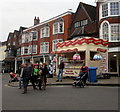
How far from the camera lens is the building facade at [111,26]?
2180cm

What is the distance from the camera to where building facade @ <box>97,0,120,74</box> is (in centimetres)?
2180

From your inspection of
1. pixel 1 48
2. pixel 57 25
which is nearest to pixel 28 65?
pixel 57 25

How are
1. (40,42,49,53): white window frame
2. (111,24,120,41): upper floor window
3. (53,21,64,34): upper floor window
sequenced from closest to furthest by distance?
(111,24,120,41): upper floor window < (53,21,64,34): upper floor window < (40,42,49,53): white window frame

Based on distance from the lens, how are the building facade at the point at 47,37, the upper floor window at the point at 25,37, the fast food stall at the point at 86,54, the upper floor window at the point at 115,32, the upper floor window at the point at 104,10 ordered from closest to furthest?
1. the fast food stall at the point at 86,54
2. the upper floor window at the point at 115,32
3. the upper floor window at the point at 104,10
4. the building facade at the point at 47,37
5. the upper floor window at the point at 25,37

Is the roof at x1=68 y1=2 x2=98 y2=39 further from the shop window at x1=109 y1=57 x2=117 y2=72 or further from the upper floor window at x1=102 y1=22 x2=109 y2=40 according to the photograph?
the shop window at x1=109 y1=57 x2=117 y2=72

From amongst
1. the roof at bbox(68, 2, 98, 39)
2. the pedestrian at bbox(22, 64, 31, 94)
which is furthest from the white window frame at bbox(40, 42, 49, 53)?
the pedestrian at bbox(22, 64, 31, 94)

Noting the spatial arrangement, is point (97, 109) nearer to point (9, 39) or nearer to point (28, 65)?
point (28, 65)

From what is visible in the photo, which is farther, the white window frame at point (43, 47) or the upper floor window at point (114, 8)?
the white window frame at point (43, 47)

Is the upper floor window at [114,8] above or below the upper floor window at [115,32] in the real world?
above

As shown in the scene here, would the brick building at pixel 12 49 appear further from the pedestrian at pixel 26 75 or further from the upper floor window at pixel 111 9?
the pedestrian at pixel 26 75

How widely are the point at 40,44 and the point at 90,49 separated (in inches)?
798

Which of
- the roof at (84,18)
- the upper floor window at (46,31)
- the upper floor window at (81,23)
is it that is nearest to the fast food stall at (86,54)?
the roof at (84,18)

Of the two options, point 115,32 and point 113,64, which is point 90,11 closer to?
point 115,32

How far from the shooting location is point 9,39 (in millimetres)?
54500
